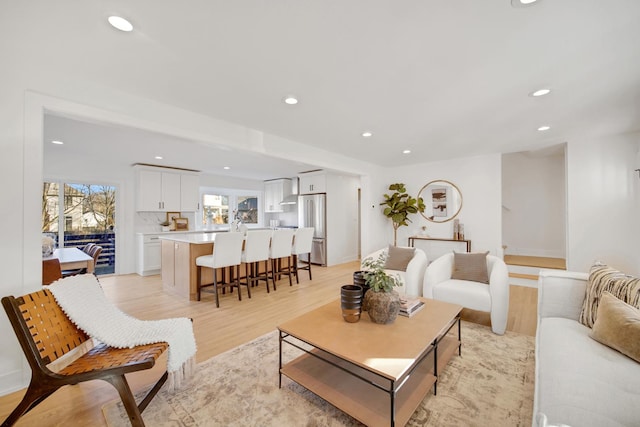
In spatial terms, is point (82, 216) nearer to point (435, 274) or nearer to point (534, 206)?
point (435, 274)

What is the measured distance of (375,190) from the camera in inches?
230

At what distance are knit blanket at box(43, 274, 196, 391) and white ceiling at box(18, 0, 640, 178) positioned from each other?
5.34ft

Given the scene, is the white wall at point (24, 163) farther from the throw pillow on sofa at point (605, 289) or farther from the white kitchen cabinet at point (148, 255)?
the throw pillow on sofa at point (605, 289)

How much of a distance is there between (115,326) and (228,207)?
6338 mm

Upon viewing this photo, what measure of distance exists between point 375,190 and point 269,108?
3.61 m

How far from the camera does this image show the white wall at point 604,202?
3.69m

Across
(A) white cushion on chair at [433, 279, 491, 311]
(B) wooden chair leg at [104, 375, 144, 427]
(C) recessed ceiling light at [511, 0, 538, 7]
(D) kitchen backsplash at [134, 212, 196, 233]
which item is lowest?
(B) wooden chair leg at [104, 375, 144, 427]

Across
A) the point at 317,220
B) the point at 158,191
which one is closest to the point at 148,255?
the point at 158,191

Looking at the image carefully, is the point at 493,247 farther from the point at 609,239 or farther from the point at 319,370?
the point at 319,370

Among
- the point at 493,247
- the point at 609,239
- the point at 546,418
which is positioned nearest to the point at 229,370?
the point at 546,418

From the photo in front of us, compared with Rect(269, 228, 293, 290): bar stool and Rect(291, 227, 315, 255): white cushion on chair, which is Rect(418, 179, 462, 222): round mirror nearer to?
Rect(291, 227, 315, 255): white cushion on chair

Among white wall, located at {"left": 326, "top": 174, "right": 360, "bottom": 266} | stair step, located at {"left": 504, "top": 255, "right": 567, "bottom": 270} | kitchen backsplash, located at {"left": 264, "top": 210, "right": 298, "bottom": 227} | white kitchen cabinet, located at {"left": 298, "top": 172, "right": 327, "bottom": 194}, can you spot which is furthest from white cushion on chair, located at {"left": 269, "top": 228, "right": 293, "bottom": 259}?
stair step, located at {"left": 504, "top": 255, "right": 567, "bottom": 270}

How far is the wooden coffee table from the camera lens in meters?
1.41

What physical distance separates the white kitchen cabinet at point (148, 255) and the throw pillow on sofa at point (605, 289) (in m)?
6.43
